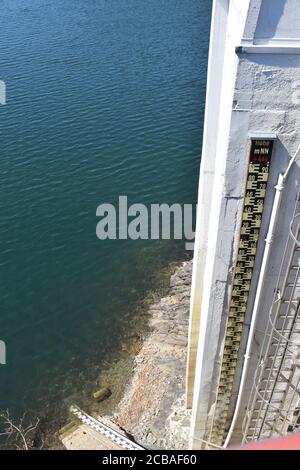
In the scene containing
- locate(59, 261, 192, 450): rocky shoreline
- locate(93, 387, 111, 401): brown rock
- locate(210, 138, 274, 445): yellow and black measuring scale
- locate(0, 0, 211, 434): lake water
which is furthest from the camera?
locate(0, 0, 211, 434): lake water

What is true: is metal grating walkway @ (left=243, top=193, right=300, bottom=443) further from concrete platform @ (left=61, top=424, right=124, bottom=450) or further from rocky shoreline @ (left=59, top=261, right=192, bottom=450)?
concrete platform @ (left=61, top=424, right=124, bottom=450)

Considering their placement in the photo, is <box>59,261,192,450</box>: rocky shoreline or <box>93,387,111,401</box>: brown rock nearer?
<box>59,261,192,450</box>: rocky shoreline

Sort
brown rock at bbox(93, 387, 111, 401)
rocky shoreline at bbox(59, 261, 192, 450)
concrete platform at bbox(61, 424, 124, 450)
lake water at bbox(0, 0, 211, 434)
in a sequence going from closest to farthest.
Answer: concrete platform at bbox(61, 424, 124, 450)
rocky shoreline at bbox(59, 261, 192, 450)
brown rock at bbox(93, 387, 111, 401)
lake water at bbox(0, 0, 211, 434)

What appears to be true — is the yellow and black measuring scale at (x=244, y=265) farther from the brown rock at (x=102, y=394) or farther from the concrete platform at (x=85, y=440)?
the brown rock at (x=102, y=394)

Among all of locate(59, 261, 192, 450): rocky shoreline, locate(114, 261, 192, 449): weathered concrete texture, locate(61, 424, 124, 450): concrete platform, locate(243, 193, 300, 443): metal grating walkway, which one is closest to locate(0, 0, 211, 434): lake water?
locate(59, 261, 192, 450): rocky shoreline

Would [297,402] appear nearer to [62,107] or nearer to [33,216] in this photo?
[33,216]

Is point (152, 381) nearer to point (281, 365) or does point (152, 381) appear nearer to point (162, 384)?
point (162, 384)

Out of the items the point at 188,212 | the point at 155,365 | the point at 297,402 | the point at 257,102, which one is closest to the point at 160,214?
the point at 188,212
